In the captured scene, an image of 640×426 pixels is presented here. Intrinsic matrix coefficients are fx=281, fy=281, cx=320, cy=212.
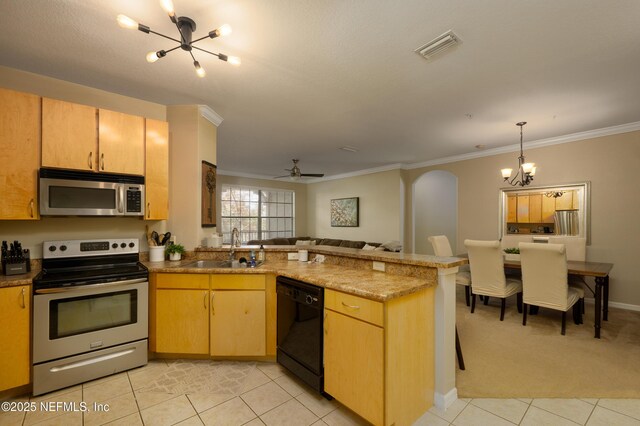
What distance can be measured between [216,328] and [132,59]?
2.36 metres

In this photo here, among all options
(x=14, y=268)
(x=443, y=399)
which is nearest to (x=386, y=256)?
(x=443, y=399)

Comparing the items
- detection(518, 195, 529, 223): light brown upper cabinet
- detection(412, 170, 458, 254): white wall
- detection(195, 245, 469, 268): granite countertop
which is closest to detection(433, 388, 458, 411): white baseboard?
detection(195, 245, 469, 268): granite countertop

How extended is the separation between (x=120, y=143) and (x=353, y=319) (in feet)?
8.46

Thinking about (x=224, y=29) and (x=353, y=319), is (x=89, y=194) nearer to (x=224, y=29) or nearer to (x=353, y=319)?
(x=224, y=29)

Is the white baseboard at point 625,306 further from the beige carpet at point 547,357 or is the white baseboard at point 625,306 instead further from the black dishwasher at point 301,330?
the black dishwasher at point 301,330

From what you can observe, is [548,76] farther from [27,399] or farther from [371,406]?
[27,399]

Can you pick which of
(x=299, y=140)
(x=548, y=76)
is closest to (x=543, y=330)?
(x=548, y=76)

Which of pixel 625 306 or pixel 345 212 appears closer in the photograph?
pixel 625 306

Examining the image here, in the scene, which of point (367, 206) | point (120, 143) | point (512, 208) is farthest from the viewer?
point (367, 206)

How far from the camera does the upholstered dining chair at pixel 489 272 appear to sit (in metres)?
3.44

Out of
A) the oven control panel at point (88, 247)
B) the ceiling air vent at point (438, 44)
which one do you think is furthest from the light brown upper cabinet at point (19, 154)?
the ceiling air vent at point (438, 44)

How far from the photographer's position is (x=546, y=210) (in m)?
4.58

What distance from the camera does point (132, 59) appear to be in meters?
2.28

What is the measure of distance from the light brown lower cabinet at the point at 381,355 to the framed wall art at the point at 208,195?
6.64ft
